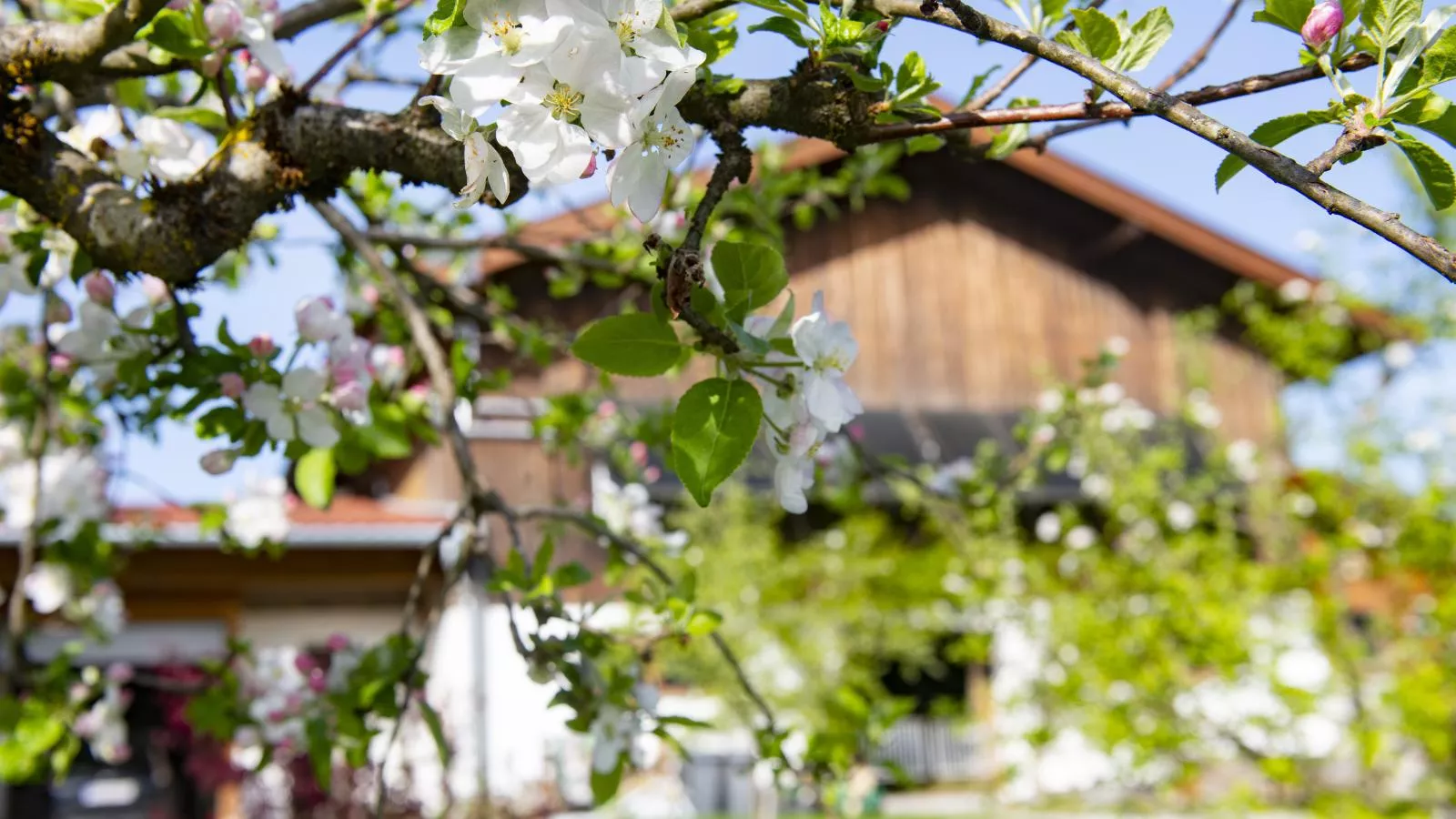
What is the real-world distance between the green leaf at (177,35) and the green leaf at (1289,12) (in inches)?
44.7

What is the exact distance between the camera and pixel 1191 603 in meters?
6.14

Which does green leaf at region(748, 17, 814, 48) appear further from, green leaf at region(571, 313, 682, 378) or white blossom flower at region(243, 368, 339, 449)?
Answer: white blossom flower at region(243, 368, 339, 449)

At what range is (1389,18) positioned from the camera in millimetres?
908

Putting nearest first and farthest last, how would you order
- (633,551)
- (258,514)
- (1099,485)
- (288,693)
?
(633,551) → (288,693) → (258,514) → (1099,485)

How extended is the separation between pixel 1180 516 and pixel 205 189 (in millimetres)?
6375

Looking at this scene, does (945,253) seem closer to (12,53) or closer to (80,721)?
(80,721)

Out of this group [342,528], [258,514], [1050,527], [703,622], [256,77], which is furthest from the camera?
[1050,527]

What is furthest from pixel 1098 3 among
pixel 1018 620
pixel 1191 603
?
pixel 1018 620

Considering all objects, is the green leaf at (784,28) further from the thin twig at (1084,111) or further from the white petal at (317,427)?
the white petal at (317,427)

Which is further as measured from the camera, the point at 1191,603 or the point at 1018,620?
the point at 1018,620

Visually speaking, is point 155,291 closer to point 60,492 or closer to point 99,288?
point 99,288

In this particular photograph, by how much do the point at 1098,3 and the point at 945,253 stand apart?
10664 mm

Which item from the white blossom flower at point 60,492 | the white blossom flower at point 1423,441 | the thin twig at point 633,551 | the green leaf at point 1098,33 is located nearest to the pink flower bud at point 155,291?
the thin twig at point 633,551

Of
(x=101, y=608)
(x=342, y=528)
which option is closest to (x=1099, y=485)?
(x=342, y=528)
